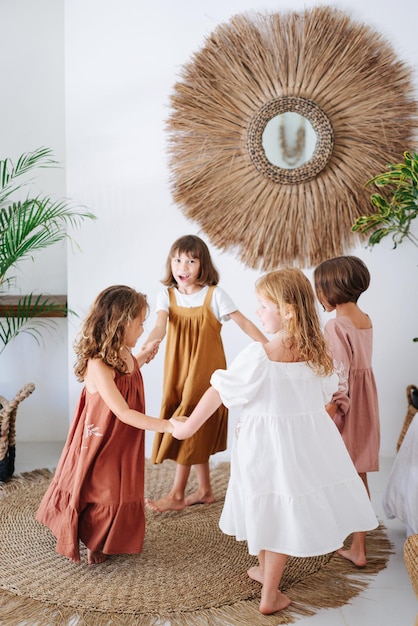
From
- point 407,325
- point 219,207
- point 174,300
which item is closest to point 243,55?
point 219,207

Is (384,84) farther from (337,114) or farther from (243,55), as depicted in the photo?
(243,55)

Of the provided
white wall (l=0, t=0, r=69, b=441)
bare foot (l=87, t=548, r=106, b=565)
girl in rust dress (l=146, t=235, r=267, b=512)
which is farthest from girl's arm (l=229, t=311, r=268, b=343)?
white wall (l=0, t=0, r=69, b=441)

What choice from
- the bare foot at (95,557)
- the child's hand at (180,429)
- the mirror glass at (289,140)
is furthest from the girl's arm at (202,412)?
the mirror glass at (289,140)

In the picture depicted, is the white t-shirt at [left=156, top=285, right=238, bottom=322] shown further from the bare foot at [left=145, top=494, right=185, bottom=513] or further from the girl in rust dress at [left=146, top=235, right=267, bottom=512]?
the bare foot at [left=145, top=494, right=185, bottom=513]

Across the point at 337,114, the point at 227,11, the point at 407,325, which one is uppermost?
the point at 227,11

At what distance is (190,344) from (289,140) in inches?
48.6

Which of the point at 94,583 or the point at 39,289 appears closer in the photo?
the point at 94,583

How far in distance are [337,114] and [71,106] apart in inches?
51.6

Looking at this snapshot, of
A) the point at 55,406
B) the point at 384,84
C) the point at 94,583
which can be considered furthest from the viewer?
the point at 55,406

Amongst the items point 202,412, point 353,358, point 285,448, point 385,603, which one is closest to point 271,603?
point 385,603

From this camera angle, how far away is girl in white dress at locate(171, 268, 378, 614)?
5.95ft

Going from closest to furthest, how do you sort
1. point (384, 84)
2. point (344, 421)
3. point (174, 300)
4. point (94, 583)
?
point (94, 583), point (344, 421), point (174, 300), point (384, 84)

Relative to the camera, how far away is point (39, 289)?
11.9ft

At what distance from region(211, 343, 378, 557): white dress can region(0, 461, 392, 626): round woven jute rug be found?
249 millimetres
